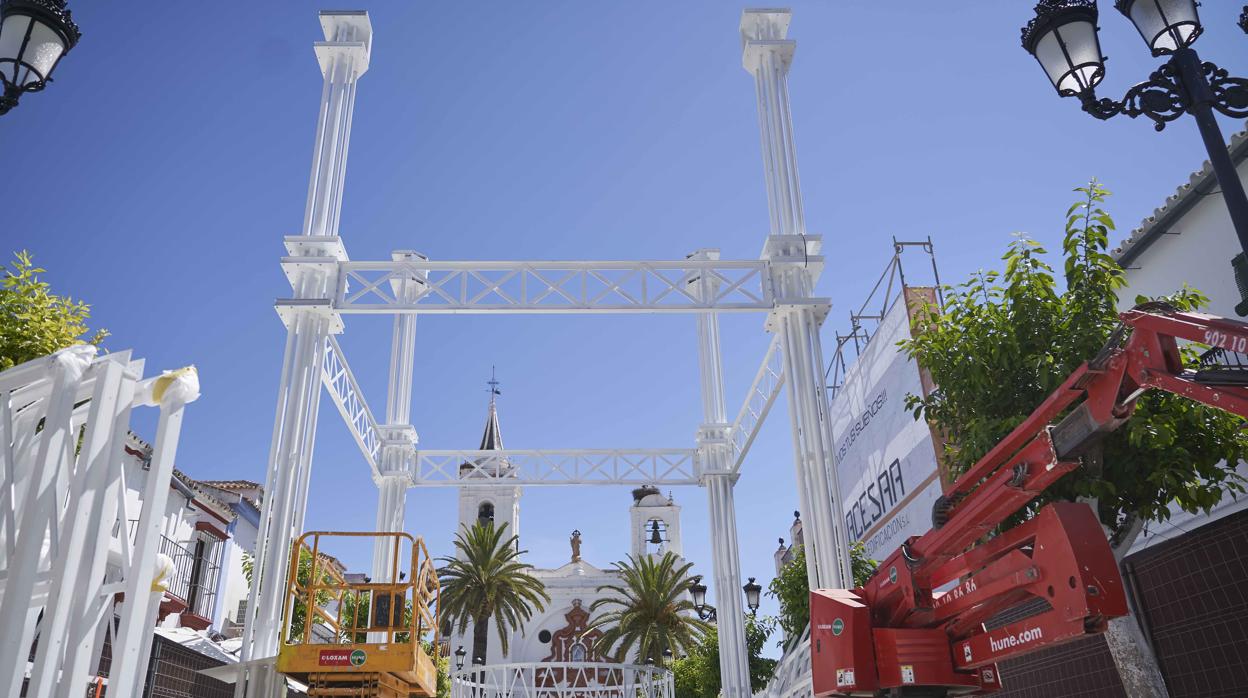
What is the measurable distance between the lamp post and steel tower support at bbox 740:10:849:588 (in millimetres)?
7277

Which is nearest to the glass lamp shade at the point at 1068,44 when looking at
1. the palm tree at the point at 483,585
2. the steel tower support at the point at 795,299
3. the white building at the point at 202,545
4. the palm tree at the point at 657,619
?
the steel tower support at the point at 795,299

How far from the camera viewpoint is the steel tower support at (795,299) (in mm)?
12891

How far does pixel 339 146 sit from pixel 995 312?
10242mm

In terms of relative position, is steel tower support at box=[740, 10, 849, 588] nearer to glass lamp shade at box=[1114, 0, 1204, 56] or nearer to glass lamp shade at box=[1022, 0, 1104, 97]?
glass lamp shade at box=[1022, 0, 1104, 97]

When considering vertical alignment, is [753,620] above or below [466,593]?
below

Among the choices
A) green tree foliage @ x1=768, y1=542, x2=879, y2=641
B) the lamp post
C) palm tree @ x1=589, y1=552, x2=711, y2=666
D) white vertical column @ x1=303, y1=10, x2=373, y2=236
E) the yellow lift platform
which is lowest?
the yellow lift platform

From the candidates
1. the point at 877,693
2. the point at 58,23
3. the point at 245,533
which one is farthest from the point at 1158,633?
the point at 245,533

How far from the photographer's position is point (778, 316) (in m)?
14.5

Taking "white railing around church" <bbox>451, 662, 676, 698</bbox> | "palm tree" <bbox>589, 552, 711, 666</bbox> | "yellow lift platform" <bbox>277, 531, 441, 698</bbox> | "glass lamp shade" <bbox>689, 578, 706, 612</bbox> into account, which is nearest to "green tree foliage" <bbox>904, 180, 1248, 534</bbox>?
"yellow lift platform" <bbox>277, 531, 441, 698</bbox>

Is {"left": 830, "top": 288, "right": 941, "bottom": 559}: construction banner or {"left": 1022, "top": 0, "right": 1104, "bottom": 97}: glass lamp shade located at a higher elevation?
{"left": 830, "top": 288, "right": 941, "bottom": 559}: construction banner

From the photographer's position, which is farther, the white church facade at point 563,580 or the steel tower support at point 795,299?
the white church facade at point 563,580

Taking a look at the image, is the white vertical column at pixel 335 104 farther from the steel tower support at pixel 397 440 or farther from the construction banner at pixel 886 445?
the construction banner at pixel 886 445

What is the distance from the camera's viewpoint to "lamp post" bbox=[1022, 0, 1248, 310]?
605 cm

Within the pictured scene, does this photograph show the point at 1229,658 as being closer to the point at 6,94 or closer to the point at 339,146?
the point at 6,94
